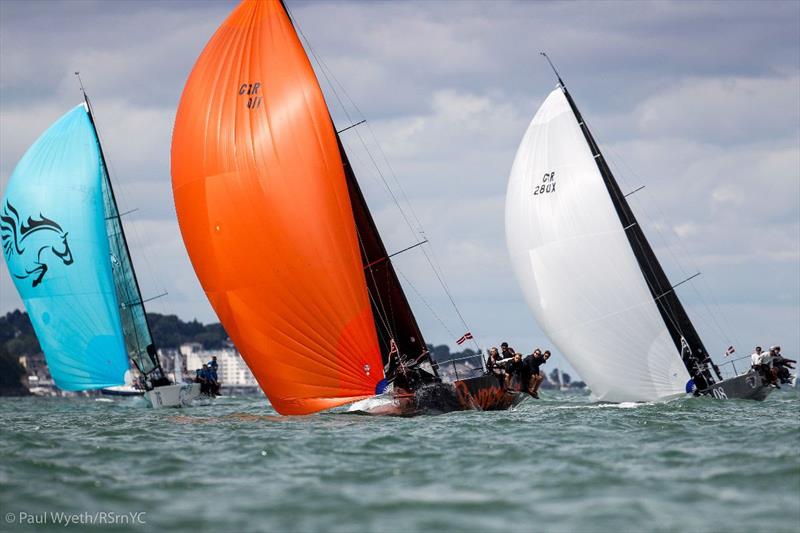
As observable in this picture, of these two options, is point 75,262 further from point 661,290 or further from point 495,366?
point 661,290

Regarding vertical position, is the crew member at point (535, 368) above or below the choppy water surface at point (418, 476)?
above

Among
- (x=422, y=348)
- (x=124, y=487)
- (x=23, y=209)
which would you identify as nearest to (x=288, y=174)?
Result: (x=422, y=348)

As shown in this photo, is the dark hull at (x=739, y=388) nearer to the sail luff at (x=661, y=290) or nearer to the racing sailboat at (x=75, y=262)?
the sail luff at (x=661, y=290)

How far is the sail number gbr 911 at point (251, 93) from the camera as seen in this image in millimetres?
23922

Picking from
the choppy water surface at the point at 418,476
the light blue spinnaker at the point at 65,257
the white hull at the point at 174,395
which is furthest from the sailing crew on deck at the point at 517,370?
the light blue spinnaker at the point at 65,257

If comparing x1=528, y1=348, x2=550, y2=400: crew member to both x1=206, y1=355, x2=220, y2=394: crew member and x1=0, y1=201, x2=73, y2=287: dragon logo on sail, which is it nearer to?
x1=206, y1=355, x2=220, y2=394: crew member

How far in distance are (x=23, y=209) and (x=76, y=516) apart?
29546 millimetres

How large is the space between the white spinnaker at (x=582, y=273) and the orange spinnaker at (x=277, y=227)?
841 centimetres

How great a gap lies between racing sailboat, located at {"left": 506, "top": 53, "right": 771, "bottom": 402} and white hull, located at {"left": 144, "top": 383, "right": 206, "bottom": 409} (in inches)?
598

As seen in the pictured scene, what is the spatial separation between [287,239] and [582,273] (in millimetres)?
9965

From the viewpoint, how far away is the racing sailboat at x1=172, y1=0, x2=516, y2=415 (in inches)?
921

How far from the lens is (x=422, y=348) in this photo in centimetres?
2509

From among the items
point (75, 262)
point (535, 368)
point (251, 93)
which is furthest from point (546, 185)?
point (75, 262)

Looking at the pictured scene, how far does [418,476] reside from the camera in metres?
14.0
